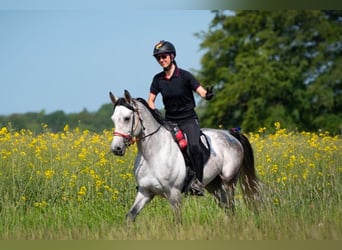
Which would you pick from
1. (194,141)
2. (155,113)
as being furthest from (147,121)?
(194,141)

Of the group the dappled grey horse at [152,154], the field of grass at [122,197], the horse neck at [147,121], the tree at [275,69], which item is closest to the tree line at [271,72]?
the tree at [275,69]

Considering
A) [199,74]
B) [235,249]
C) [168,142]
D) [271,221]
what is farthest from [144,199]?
[199,74]

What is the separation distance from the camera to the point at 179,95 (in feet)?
25.1

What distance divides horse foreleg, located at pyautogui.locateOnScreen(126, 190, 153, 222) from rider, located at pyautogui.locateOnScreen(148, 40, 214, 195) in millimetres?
694

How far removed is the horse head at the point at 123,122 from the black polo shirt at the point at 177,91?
495 millimetres

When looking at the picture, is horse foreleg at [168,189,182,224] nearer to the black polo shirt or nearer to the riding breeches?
the riding breeches

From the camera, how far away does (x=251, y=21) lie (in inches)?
1287

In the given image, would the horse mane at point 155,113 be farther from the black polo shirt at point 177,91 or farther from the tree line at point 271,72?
the tree line at point 271,72

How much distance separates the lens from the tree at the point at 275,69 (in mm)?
27703

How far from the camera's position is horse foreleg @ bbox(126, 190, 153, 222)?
7.25 m

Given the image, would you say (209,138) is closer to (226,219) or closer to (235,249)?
(226,219)

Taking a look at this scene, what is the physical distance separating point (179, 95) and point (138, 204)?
4.51 ft

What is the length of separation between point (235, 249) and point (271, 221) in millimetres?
1398

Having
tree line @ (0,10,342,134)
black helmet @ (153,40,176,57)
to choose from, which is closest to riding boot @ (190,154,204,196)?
black helmet @ (153,40,176,57)
